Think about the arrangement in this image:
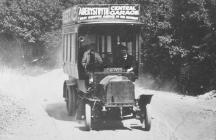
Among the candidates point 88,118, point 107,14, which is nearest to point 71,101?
point 88,118

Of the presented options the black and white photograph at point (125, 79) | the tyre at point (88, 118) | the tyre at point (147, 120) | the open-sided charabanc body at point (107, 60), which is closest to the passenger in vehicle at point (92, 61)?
the black and white photograph at point (125, 79)

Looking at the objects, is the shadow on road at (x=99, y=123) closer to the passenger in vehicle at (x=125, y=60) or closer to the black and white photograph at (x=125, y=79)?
the black and white photograph at (x=125, y=79)

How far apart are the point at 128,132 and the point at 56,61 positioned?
29.9 m

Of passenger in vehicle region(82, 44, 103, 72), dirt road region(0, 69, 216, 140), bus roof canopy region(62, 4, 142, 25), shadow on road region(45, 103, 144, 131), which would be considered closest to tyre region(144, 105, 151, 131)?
dirt road region(0, 69, 216, 140)

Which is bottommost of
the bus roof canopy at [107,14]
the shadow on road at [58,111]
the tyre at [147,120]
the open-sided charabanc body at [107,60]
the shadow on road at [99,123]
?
the shadow on road at [58,111]

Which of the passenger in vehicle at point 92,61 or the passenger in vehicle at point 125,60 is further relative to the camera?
the passenger in vehicle at point 125,60

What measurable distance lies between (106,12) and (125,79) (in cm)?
236

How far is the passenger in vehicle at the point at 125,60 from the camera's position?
51.9ft

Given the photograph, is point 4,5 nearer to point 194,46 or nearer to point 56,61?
point 56,61

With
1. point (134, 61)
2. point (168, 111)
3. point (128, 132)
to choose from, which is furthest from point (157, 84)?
point (128, 132)

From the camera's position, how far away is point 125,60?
1588 centimetres

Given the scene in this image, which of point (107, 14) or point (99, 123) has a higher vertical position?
point (107, 14)

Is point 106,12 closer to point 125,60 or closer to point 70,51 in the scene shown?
point 125,60

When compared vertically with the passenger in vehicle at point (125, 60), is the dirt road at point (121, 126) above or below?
below
